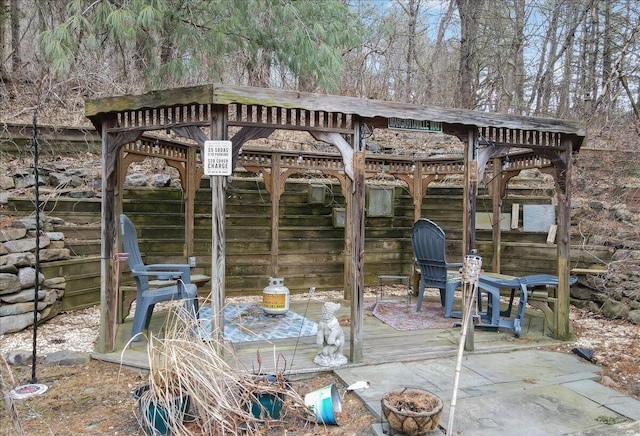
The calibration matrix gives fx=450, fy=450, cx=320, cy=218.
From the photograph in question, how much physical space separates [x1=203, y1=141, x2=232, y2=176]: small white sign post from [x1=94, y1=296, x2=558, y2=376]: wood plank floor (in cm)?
134

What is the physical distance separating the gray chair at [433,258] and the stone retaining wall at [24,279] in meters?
3.96

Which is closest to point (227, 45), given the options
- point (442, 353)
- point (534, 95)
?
point (442, 353)

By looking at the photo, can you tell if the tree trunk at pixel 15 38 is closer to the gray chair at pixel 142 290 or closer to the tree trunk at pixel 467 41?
the gray chair at pixel 142 290

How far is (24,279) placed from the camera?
14.8 feet

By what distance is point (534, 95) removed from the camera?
11.2 metres

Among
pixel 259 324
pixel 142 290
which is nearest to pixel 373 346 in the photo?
pixel 259 324

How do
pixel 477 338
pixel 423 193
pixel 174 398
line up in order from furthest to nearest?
pixel 423 193 < pixel 477 338 < pixel 174 398

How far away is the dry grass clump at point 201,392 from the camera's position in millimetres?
2305

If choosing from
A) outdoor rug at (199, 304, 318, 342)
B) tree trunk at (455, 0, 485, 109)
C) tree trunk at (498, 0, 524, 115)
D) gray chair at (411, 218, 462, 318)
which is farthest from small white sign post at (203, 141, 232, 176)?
tree trunk at (498, 0, 524, 115)

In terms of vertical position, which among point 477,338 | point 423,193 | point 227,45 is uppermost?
point 227,45

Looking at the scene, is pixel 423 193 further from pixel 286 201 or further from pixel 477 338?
pixel 477 338

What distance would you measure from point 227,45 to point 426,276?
13.5ft

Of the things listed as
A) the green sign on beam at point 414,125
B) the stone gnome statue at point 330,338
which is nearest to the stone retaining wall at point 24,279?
the stone gnome statue at point 330,338

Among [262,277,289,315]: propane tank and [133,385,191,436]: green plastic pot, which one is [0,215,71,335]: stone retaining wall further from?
[133,385,191,436]: green plastic pot
